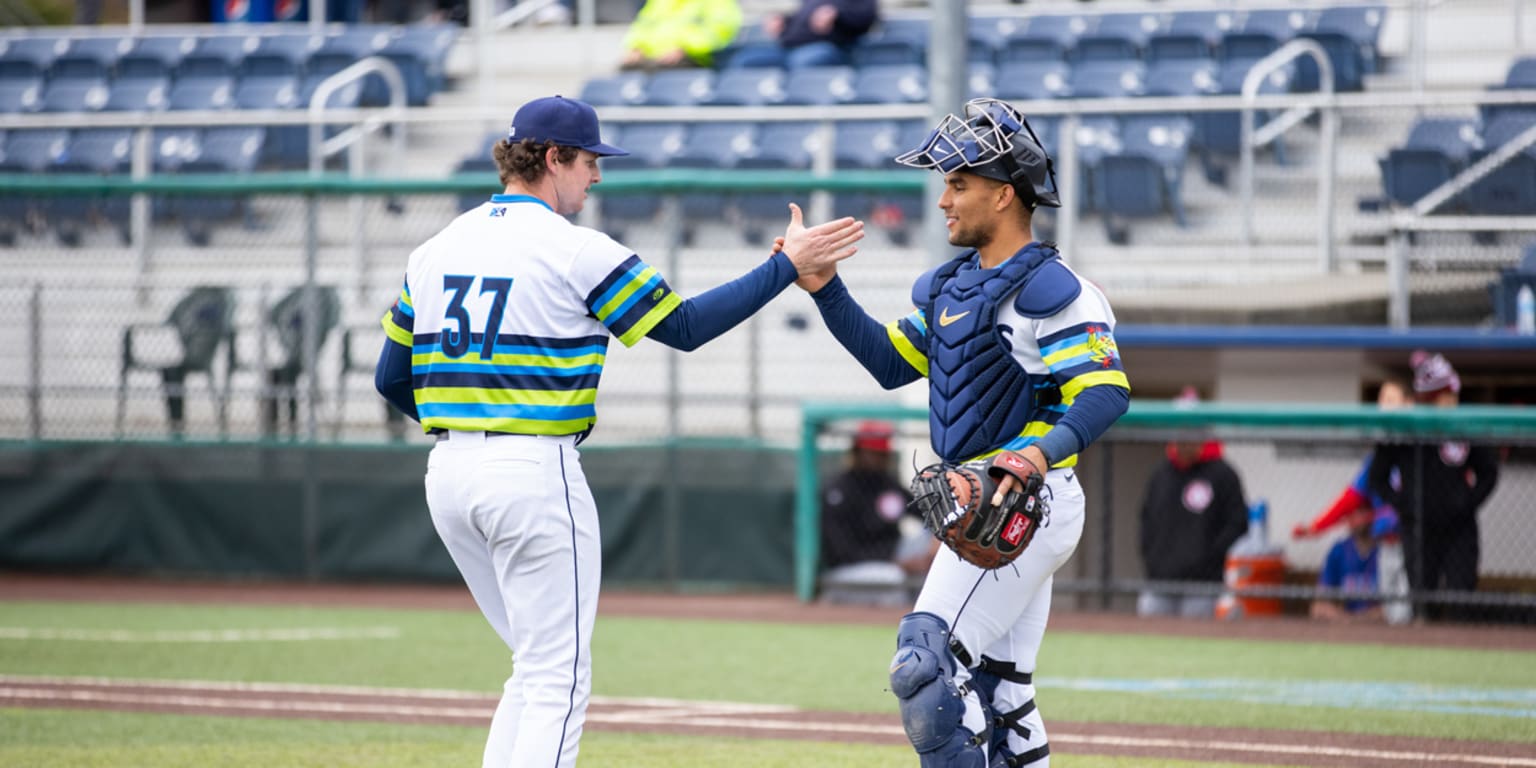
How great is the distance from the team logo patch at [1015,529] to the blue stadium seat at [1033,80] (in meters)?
11.0

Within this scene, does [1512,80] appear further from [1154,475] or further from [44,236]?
[44,236]

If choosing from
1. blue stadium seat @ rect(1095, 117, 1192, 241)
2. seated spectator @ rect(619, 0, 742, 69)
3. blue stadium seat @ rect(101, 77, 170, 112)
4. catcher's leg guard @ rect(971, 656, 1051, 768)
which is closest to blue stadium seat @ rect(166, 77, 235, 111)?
blue stadium seat @ rect(101, 77, 170, 112)

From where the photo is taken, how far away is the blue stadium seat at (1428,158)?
11570 millimetres

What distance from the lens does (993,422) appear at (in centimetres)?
451

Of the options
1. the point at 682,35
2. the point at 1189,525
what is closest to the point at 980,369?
the point at 1189,525

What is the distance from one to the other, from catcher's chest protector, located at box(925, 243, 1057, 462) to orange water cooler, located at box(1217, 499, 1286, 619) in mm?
7272

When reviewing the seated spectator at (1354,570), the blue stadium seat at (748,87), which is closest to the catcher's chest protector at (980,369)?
the seated spectator at (1354,570)

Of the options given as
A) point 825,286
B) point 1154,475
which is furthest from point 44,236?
point 825,286

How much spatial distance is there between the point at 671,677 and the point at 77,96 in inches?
502

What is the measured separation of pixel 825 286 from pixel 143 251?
9482mm

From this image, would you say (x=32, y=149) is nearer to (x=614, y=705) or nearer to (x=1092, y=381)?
(x=614, y=705)

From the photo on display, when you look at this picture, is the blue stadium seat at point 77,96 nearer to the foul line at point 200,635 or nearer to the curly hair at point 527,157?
the foul line at point 200,635

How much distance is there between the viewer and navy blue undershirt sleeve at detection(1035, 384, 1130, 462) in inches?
168

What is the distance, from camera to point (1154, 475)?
11.5m
